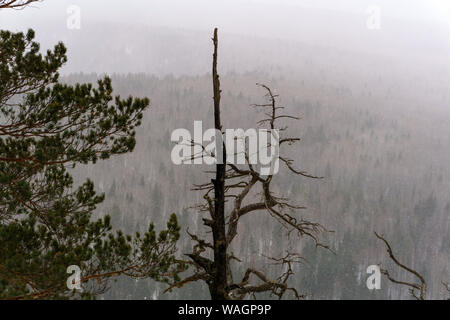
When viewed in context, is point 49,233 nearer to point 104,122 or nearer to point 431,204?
point 104,122

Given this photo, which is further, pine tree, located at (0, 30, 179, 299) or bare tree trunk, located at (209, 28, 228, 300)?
pine tree, located at (0, 30, 179, 299)

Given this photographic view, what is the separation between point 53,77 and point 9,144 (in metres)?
1.50

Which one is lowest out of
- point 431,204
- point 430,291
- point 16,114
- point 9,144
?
point 430,291

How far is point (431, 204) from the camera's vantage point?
128750 mm

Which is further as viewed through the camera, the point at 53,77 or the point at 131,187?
the point at 131,187

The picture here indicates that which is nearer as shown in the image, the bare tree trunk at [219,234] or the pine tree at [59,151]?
the bare tree trunk at [219,234]

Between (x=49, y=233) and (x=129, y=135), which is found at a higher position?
(x=129, y=135)

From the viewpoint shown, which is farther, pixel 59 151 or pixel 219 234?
pixel 59 151

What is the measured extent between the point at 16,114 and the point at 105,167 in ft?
585

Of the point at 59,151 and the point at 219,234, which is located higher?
the point at 59,151

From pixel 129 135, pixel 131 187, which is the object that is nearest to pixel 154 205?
pixel 131 187
